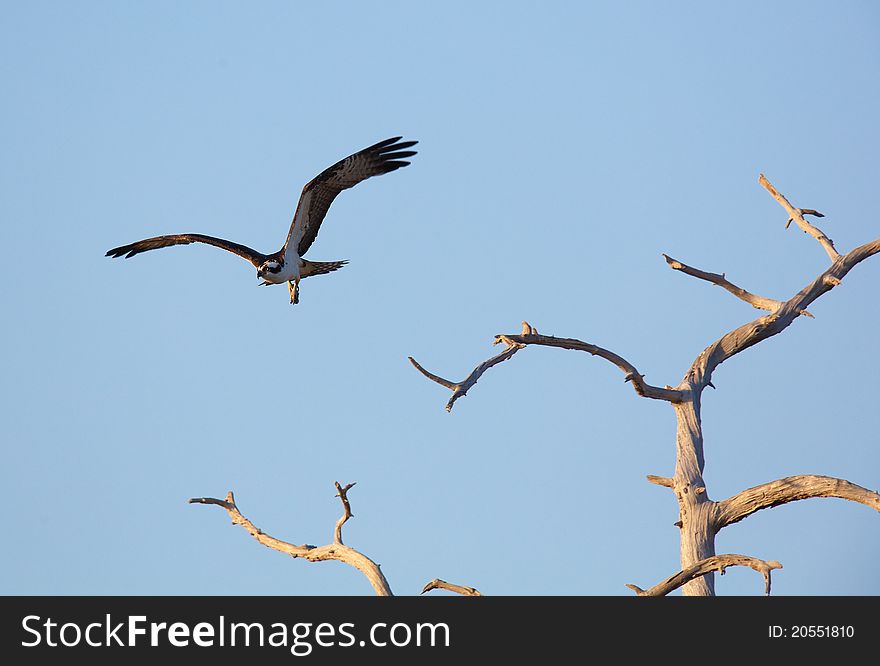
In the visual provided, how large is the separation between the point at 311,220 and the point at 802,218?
570cm

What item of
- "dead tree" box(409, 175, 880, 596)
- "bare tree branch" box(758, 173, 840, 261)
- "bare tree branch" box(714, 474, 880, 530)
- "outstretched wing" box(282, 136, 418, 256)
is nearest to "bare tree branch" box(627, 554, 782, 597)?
"dead tree" box(409, 175, 880, 596)

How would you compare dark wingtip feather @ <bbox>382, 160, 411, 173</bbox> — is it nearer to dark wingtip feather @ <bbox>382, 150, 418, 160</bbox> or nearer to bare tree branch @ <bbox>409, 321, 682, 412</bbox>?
dark wingtip feather @ <bbox>382, 150, 418, 160</bbox>

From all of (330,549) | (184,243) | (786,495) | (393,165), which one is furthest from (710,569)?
(184,243)

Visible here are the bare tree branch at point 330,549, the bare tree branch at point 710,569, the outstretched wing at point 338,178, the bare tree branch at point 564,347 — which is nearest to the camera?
the bare tree branch at point 710,569

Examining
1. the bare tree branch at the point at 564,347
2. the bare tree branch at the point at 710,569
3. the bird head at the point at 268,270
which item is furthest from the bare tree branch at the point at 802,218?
the bird head at the point at 268,270

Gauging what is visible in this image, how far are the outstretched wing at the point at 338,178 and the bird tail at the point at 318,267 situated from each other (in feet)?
1.61

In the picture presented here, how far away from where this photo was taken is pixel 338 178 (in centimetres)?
1427

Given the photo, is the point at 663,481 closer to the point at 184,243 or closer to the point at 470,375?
the point at 470,375

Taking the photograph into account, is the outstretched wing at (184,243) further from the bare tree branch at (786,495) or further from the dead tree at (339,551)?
the bare tree branch at (786,495)

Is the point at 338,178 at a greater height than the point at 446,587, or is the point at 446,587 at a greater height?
the point at 338,178

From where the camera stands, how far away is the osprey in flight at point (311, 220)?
46.4 feet

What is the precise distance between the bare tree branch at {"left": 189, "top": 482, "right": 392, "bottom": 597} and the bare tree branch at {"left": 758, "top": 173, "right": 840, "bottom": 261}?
4491 mm

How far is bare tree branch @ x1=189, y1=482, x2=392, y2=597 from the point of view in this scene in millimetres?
9344
